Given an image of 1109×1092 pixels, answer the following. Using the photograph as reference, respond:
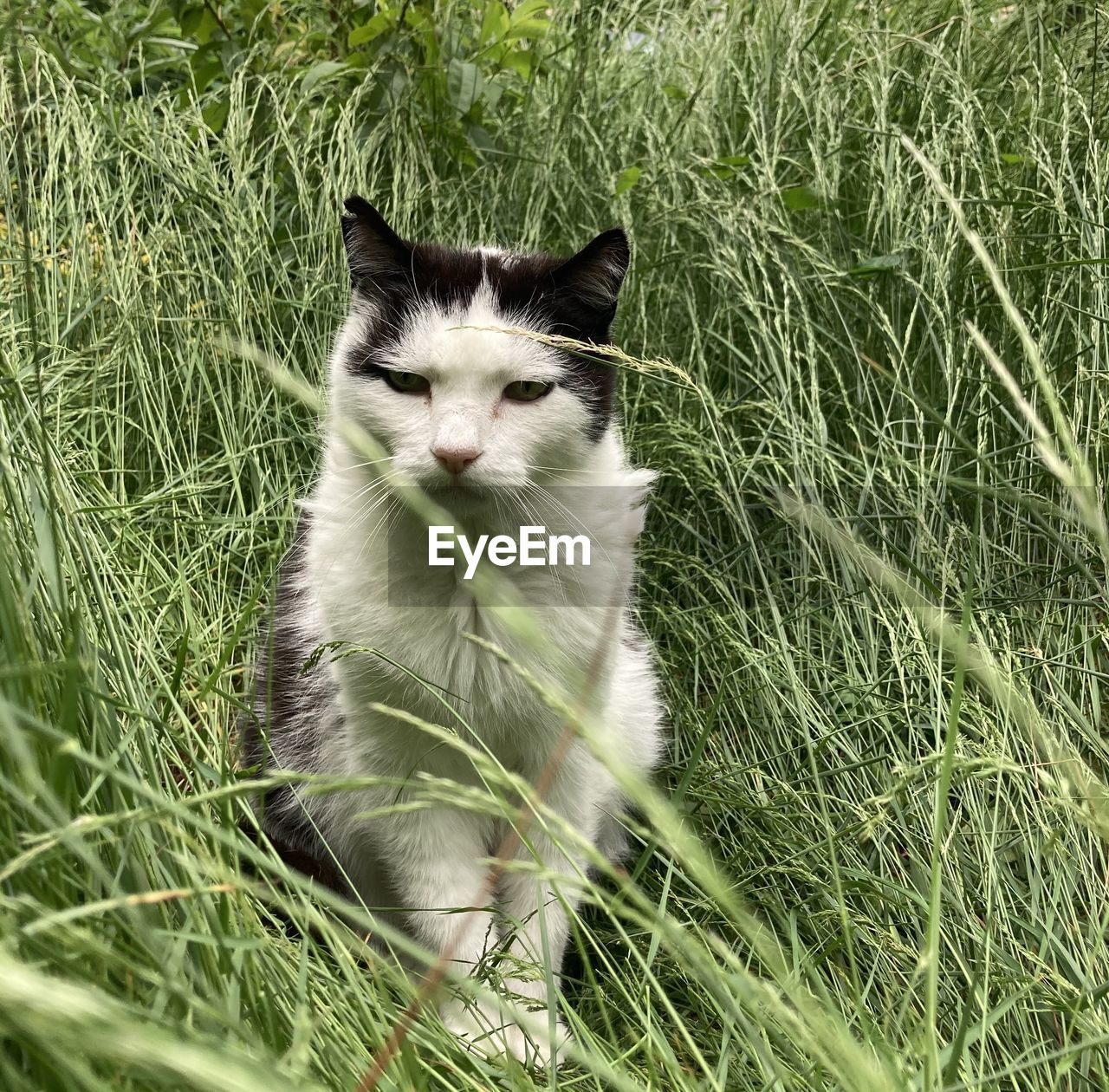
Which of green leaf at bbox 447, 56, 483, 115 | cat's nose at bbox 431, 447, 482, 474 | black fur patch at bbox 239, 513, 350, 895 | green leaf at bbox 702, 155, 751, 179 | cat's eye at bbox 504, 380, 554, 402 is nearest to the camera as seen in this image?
cat's nose at bbox 431, 447, 482, 474

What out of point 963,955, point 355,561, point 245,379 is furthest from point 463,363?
point 963,955

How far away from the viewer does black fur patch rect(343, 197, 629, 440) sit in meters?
1.79

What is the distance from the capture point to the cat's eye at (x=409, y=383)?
1747 mm

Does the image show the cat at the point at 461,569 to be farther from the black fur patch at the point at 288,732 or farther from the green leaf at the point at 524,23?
the green leaf at the point at 524,23

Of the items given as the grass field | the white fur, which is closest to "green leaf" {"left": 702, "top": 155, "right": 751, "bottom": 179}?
the grass field

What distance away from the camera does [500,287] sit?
1.83 m

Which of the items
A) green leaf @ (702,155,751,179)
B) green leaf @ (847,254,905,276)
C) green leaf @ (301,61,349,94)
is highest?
green leaf @ (301,61,349,94)

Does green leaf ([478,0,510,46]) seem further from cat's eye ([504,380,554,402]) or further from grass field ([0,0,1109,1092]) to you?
cat's eye ([504,380,554,402])

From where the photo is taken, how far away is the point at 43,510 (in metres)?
1.18

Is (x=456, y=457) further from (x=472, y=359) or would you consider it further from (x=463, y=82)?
(x=463, y=82)

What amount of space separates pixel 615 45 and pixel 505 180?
2.39 feet

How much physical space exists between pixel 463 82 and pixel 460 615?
1.61 m

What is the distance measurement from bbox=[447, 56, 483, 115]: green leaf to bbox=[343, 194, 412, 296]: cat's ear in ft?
3.51

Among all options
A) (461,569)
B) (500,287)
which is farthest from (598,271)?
(461,569)
